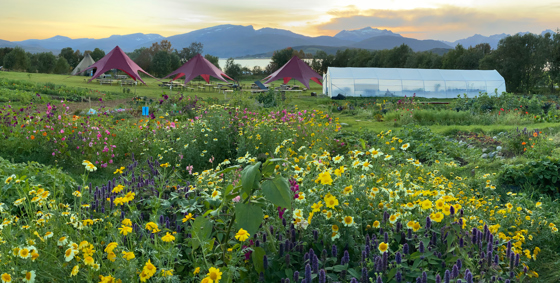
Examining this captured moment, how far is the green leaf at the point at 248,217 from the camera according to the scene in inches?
68.4

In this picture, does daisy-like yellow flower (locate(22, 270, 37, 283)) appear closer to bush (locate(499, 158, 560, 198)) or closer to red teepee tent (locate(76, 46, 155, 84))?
bush (locate(499, 158, 560, 198))

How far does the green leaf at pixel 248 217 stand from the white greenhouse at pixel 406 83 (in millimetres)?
→ 20688

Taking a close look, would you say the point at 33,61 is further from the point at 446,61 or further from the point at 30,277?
the point at 30,277

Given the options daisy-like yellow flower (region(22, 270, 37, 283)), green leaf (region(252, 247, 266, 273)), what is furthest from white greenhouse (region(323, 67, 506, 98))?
daisy-like yellow flower (region(22, 270, 37, 283))

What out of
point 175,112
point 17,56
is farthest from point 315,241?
point 17,56

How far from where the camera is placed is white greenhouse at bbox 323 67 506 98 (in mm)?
22156

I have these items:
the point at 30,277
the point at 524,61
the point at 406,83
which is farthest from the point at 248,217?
the point at 524,61

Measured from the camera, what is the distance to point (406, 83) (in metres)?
22.6

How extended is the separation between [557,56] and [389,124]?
29820 mm

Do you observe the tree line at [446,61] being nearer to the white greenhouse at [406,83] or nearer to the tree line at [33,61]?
the tree line at [33,61]

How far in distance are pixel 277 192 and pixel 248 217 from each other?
191mm

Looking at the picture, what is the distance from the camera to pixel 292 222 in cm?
233

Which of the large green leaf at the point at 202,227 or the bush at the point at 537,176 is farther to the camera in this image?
the bush at the point at 537,176

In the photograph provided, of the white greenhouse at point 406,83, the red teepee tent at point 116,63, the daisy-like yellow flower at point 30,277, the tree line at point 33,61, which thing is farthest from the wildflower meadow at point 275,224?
the tree line at point 33,61
